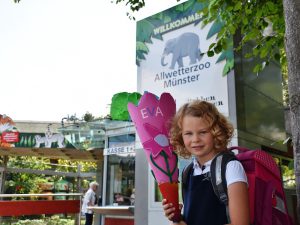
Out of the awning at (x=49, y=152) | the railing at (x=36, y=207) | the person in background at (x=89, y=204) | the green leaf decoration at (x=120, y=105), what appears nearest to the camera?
the green leaf decoration at (x=120, y=105)

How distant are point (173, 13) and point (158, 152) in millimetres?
5246

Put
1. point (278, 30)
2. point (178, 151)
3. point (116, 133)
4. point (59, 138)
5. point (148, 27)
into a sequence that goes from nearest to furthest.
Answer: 1. point (178, 151)
2. point (278, 30)
3. point (148, 27)
4. point (116, 133)
5. point (59, 138)

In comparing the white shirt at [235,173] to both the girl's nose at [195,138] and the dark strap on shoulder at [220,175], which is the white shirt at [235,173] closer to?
the dark strap on shoulder at [220,175]

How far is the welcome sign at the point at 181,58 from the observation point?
19.8 ft

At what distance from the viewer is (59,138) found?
46.9 feet

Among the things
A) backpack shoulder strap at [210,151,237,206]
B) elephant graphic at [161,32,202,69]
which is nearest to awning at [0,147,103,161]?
elephant graphic at [161,32,202,69]

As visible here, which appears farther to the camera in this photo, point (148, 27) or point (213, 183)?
point (148, 27)

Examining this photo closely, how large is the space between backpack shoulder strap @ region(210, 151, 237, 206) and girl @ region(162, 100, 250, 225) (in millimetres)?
24

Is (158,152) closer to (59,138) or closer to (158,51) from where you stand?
(158,51)

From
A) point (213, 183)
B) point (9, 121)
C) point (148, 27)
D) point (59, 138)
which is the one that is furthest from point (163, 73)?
point (9, 121)

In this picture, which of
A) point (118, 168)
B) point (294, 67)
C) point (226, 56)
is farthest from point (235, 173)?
point (118, 168)

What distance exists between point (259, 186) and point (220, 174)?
0.58 ft

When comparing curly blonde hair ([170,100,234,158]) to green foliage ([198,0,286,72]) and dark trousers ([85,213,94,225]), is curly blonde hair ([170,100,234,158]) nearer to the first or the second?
green foliage ([198,0,286,72])

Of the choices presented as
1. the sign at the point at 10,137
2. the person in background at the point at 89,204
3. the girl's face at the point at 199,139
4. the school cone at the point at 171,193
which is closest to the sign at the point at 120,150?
the person in background at the point at 89,204
